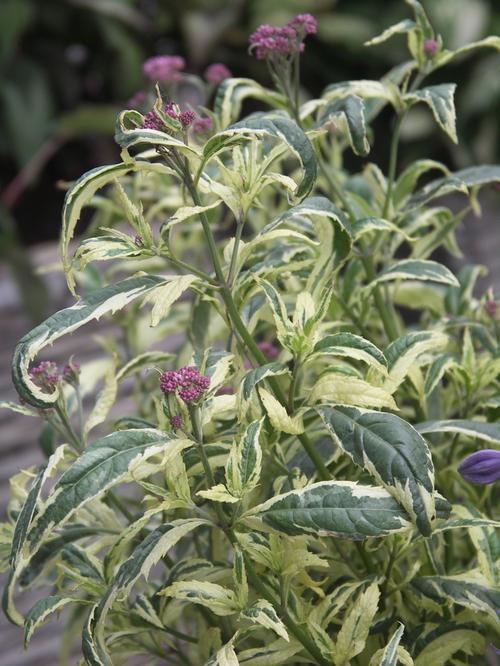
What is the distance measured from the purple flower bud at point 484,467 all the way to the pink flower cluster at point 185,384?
0.63ft

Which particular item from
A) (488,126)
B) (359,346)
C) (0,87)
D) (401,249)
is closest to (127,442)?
(359,346)

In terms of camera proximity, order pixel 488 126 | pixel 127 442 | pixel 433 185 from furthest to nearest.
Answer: pixel 488 126 → pixel 433 185 → pixel 127 442

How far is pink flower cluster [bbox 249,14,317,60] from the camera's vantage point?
678 mm

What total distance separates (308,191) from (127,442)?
0.64 ft

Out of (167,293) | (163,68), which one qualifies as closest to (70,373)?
(167,293)

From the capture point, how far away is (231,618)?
0.67 m

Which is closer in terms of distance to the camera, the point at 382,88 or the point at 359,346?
the point at 359,346

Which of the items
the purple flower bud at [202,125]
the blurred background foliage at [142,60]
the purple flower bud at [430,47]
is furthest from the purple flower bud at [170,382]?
the blurred background foliage at [142,60]

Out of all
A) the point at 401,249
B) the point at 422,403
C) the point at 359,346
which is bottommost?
the point at 401,249

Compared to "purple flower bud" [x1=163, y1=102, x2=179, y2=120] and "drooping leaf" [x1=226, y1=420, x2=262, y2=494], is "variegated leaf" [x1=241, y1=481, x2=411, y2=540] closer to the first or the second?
"drooping leaf" [x1=226, y1=420, x2=262, y2=494]

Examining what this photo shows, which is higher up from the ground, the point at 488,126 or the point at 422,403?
the point at 422,403

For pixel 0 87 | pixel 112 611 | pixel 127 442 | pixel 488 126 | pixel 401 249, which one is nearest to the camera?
pixel 127 442

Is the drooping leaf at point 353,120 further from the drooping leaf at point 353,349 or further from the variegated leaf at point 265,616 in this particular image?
the variegated leaf at point 265,616

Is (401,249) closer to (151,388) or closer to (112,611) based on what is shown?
(151,388)
